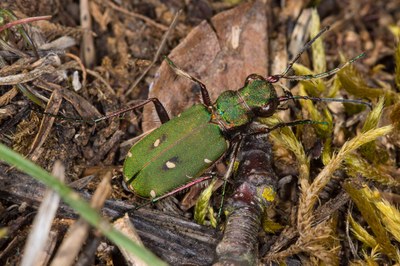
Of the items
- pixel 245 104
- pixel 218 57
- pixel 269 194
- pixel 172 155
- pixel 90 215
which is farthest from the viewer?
pixel 218 57

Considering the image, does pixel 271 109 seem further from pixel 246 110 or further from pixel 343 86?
pixel 343 86

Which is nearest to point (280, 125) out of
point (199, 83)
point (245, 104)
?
point (245, 104)

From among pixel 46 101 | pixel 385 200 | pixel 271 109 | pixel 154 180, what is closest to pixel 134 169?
pixel 154 180

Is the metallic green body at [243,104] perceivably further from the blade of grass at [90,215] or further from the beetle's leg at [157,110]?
the blade of grass at [90,215]

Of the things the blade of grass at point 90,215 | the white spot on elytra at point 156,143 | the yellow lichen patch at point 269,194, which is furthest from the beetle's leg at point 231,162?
the blade of grass at point 90,215

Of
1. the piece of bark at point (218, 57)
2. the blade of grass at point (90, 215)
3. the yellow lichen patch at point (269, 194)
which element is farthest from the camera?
the piece of bark at point (218, 57)

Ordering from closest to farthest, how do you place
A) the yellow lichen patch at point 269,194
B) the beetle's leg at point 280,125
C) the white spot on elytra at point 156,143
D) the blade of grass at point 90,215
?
1. the blade of grass at point 90,215
2. the yellow lichen patch at point 269,194
3. the white spot on elytra at point 156,143
4. the beetle's leg at point 280,125

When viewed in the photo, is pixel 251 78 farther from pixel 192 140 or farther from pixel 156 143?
pixel 156 143

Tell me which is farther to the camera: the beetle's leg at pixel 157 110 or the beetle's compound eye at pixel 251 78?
the beetle's compound eye at pixel 251 78
